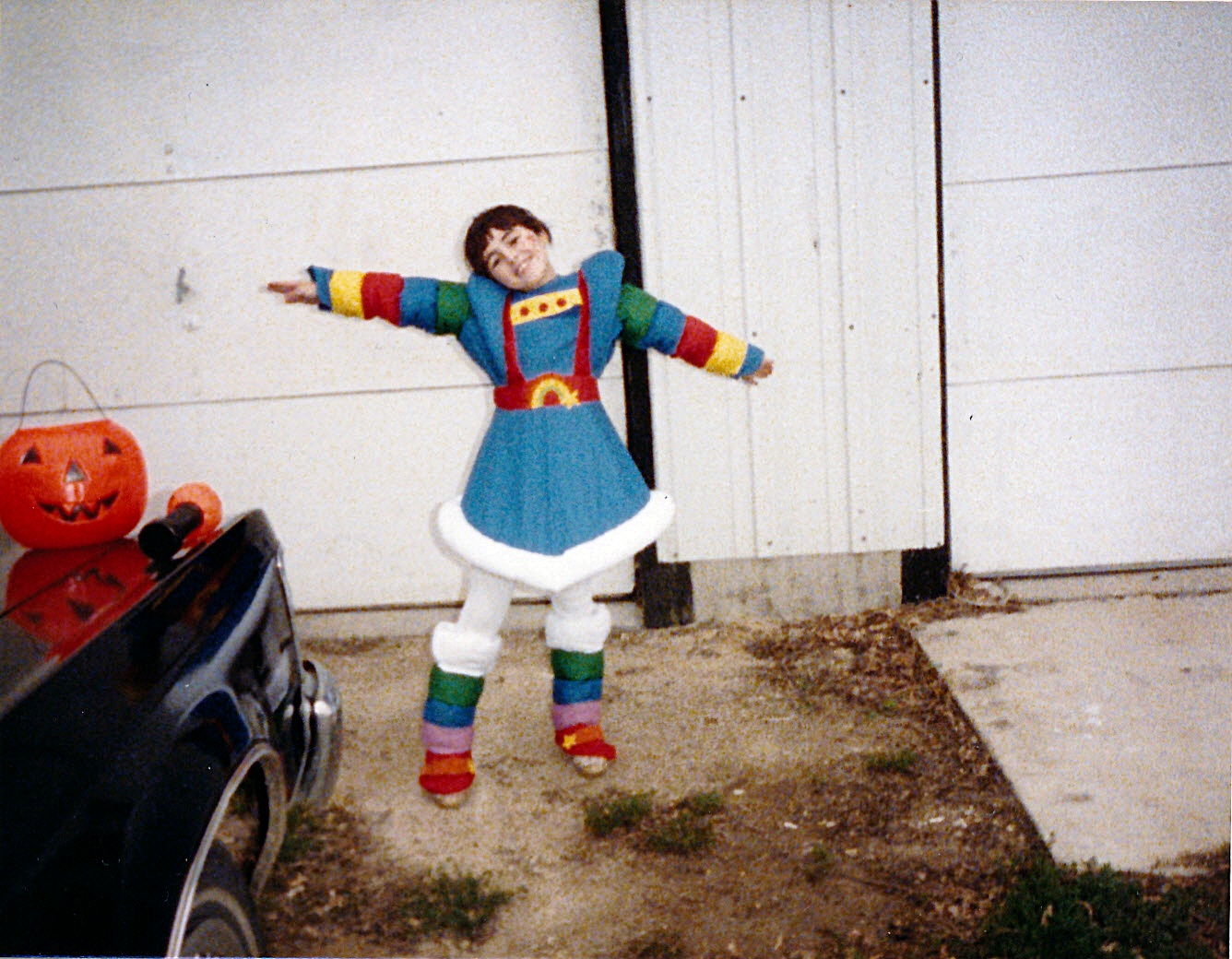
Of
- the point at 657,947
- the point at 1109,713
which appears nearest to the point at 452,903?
the point at 657,947

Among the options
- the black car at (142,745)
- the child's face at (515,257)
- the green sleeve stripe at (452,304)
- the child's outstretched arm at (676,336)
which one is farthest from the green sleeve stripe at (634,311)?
the black car at (142,745)

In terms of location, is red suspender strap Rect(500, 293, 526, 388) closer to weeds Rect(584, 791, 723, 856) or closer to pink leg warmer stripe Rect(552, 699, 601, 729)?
pink leg warmer stripe Rect(552, 699, 601, 729)

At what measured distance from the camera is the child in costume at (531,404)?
94.7 inches

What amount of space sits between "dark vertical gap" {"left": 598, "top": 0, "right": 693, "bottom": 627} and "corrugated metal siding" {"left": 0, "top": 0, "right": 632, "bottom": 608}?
81 mm

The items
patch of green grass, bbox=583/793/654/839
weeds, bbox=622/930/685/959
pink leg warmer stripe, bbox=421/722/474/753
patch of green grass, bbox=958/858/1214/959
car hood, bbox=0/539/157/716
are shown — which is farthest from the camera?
pink leg warmer stripe, bbox=421/722/474/753

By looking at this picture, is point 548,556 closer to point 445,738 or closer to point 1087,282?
point 445,738

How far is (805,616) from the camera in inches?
143

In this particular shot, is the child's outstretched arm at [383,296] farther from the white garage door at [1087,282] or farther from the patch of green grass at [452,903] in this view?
the white garage door at [1087,282]

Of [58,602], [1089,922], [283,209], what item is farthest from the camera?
[283,209]

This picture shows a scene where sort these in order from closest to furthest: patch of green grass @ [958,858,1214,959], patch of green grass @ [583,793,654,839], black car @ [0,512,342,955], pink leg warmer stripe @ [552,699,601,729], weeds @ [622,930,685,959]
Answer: black car @ [0,512,342,955]
patch of green grass @ [958,858,1214,959]
weeds @ [622,930,685,959]
patch of green grass @ [583,793,654,839]
pink leg warmer stripe @ [552,699,601,729]

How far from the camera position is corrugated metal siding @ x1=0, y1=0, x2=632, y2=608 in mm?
3387

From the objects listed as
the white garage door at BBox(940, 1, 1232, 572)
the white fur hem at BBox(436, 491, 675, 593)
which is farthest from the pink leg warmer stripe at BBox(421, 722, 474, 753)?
the white garage door at BBox(940, 1, 1232, 572)

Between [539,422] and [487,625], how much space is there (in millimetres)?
516

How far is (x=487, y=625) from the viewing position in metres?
2.57
